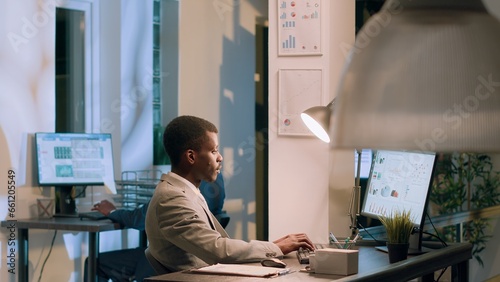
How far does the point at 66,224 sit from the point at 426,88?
435 cm

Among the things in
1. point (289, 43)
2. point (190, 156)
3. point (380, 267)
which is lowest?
point (380, 267)

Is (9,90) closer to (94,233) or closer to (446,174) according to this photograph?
(94,233)

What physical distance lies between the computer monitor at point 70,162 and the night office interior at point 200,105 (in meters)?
0.12

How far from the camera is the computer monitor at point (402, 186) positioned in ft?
11.5

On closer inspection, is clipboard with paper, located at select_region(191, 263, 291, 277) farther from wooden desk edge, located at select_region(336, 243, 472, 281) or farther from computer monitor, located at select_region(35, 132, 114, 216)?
computer monitor, located at select_region(35, 132, 114, 216)

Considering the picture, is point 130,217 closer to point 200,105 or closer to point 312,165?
point 312,165

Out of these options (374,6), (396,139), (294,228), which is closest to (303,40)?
(294,228)

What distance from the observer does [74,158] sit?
18.3 feet

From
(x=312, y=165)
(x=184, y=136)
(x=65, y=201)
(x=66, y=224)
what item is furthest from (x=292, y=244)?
(x=65, y=201)

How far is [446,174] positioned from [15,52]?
338 cm

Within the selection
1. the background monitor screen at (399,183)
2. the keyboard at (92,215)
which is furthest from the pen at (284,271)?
the keyboard at (92,215)

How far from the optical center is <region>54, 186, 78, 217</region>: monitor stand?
554 centimetres

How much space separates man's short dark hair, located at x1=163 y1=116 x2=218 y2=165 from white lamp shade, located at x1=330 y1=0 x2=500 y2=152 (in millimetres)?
2376

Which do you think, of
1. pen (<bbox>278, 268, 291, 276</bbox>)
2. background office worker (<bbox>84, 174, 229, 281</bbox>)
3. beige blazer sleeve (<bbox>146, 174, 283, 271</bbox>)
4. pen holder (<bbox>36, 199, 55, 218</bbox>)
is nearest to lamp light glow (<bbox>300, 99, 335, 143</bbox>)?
beige blazer sleeve (<bbox>146, 174, 283, 271</bbox>)
